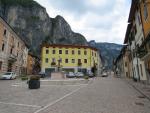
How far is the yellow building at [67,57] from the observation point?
53344 mm

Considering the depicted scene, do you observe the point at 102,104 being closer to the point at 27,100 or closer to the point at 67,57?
the point at 27,100

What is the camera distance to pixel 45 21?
92875 mm

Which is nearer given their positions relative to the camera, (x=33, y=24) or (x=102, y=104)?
(x=102, y=104)

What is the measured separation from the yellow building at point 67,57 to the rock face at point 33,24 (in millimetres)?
29787

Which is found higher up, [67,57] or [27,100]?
[67,57]

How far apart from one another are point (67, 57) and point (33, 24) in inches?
1667

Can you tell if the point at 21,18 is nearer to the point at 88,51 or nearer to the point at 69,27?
the point at 69,27

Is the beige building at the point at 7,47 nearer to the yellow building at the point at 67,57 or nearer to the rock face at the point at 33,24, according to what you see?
the yellow building at the point at 67,57

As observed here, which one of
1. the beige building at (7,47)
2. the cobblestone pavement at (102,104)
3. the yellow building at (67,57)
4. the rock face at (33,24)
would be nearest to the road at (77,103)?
the cobblestone pavement at (102,104)

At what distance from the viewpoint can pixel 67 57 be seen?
55.1m

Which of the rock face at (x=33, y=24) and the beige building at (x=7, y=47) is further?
the rock face at (x=33, y=24)

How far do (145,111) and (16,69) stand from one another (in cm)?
4134

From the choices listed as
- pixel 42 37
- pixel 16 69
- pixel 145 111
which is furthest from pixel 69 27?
pixel 145 111

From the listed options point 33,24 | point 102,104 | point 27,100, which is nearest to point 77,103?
point 102,104
